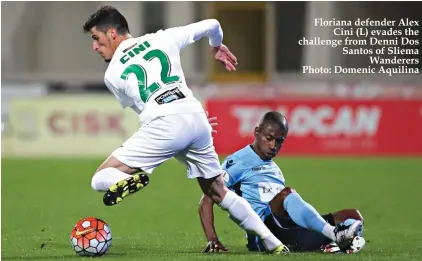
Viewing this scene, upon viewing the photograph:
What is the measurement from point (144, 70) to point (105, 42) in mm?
441

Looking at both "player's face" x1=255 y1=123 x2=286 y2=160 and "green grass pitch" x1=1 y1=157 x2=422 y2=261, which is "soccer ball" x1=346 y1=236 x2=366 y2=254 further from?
"player's face" x1=255 y1=123 x2=286 y2=160

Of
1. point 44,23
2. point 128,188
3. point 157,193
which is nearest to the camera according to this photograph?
point 128,188

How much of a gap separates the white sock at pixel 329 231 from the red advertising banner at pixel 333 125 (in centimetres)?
1101

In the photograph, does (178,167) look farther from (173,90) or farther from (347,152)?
(173,90)

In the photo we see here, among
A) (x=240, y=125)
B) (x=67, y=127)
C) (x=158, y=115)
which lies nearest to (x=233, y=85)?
(x=240, y=125)

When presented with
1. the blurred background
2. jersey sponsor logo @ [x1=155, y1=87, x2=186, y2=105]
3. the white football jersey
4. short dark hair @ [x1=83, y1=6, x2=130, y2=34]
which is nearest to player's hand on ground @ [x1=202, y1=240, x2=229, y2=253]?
the white football jersey

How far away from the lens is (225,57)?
7.46m

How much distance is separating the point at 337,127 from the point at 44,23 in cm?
796

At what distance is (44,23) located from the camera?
898 inches

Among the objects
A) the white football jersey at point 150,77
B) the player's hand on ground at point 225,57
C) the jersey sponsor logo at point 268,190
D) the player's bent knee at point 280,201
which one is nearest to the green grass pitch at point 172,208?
the player's bent knee at point 280,201

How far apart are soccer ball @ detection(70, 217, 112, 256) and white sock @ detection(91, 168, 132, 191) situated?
58 centimetres

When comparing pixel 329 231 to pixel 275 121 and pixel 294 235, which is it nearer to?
pixel 294 235

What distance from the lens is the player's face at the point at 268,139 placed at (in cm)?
742

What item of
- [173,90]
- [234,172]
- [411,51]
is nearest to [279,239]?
[234,172]
